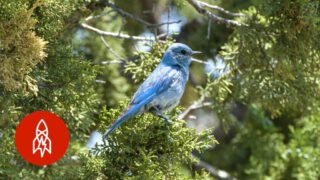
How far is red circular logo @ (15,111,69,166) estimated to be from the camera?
12.9 feet

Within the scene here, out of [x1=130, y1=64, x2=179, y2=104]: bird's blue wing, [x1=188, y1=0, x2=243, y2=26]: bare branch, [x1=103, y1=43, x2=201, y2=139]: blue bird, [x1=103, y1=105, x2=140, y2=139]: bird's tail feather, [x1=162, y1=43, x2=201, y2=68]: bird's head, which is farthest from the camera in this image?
[x1=188, y1=0, x2=243, y2=26]: bare branch

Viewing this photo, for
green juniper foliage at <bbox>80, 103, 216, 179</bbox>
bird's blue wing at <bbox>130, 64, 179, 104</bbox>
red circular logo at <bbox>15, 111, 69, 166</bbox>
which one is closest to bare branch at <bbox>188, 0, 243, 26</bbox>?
bird's blue wing at <bbox>130, 64, 179, 104</bbox>

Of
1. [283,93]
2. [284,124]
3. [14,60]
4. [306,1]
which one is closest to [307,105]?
[283,93]

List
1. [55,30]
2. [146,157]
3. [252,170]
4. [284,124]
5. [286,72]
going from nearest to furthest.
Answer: [146,157], [55,30], [286,72], [252,170], [284,124]

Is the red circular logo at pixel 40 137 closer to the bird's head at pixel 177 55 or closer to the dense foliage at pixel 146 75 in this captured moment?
the dense foliage at pixel 146 75

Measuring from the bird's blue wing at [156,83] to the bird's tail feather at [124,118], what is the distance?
5 cm

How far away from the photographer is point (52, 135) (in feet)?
13.1

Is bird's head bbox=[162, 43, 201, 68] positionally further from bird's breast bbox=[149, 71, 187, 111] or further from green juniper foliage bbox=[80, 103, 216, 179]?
green juniper foliage bbox=[80, 103, 216, 179]

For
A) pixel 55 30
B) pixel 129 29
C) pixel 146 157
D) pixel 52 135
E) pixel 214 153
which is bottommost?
pixel 146 157

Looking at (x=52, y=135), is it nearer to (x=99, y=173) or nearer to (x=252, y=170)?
(x=99, y=173)

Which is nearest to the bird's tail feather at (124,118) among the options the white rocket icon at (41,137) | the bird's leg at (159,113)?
the bird's leg at (159,113)

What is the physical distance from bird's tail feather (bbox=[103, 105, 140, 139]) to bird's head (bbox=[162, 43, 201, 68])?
565 millimetres

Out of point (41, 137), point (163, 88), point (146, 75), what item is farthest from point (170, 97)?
point (41, 137)

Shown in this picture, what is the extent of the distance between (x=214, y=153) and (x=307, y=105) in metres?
1.64
